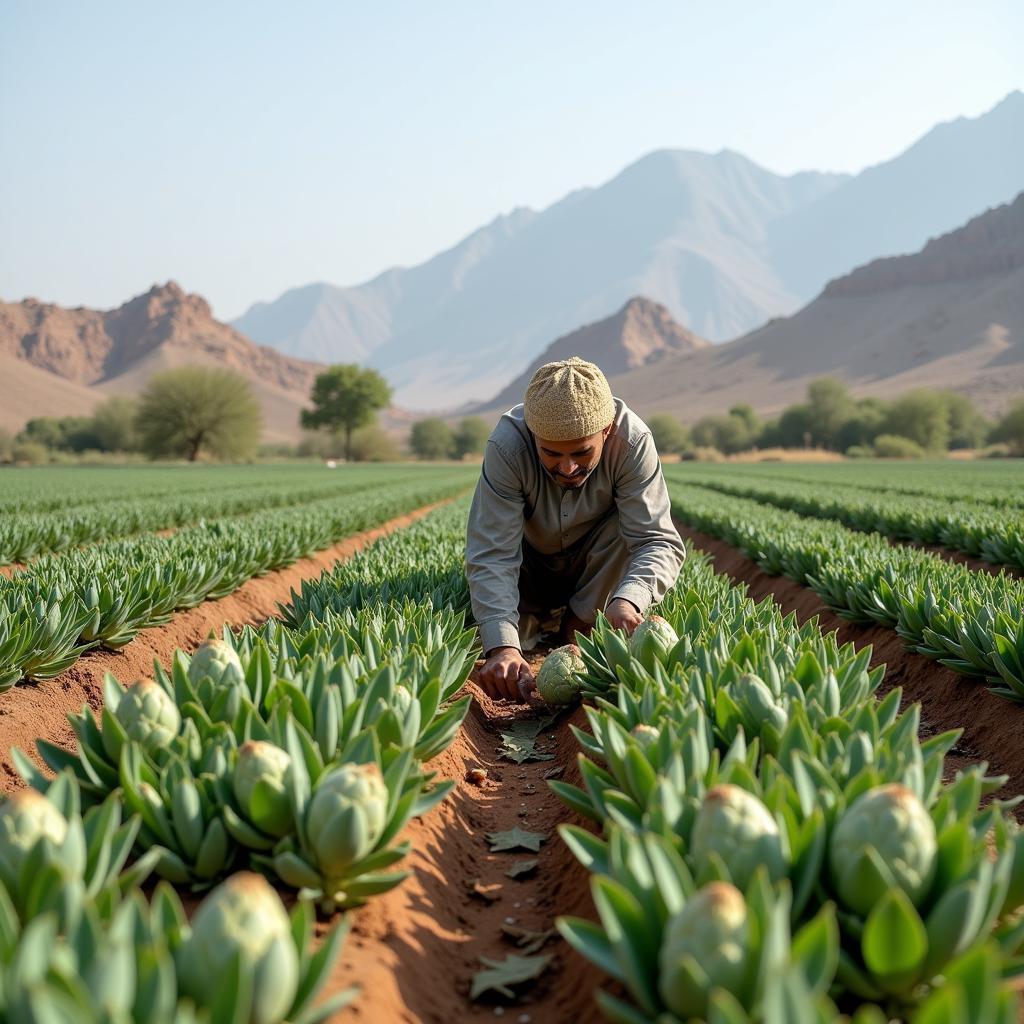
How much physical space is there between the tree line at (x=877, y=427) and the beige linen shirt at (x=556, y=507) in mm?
57347

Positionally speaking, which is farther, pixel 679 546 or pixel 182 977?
pixel 679 546

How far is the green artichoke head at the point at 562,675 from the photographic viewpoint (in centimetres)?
418

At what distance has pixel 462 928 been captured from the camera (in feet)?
8.36

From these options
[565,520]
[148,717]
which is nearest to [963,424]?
[565,520]

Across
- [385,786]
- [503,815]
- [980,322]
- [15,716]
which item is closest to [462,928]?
[385,786]

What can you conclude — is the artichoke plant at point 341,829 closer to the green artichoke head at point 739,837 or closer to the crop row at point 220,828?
the crop row at point 220,828

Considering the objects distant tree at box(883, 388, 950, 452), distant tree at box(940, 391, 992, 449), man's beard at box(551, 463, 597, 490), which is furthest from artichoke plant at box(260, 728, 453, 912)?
distant tree at box(940, 391, 992, 449)

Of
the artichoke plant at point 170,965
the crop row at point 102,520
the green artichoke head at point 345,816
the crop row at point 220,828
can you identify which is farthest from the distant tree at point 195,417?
the artichoke plant at point 170,965

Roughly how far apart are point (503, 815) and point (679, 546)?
217 centimetres

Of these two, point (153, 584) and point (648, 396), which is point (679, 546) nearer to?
point (153, 584)

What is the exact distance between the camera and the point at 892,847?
186 centimetres

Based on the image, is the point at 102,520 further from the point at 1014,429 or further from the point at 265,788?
the point at 1014,429

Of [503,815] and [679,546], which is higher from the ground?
[679,546]

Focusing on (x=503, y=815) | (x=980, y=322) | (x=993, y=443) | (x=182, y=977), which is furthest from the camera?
(x=980, y=322)
